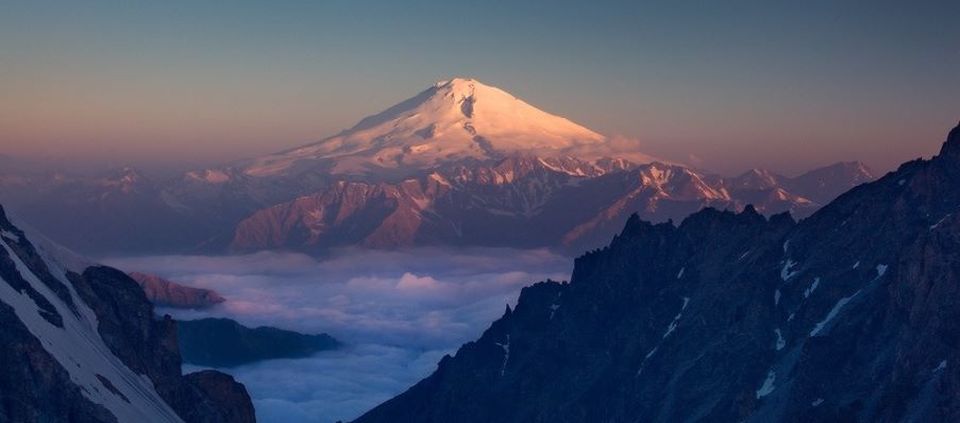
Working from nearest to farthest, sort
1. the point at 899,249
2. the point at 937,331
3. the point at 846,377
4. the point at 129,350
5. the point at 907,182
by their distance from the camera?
1. the point at 129,350
2. the point at 937,331
3. the point at 846,377
4. the point at 899,249
5. the point at 907,182

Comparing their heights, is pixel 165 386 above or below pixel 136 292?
below

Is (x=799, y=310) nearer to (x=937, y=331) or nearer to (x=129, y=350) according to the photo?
(x=937, y=331)

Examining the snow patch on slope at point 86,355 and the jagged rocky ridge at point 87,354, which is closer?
the jagged rocky ridge at point 87,354

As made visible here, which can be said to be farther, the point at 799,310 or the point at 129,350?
the point at 799,310

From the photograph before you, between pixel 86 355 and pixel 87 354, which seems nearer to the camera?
pixel 86 355

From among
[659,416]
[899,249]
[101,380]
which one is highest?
[101,380]

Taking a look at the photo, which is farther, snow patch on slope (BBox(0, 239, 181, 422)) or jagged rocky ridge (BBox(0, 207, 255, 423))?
snow patch on slope (BBox(0, 239, 181, 422))

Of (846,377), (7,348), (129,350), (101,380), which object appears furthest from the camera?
(846,377)

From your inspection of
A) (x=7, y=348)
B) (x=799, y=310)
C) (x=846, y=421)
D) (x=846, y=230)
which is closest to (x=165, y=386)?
(x=7, y=348)
